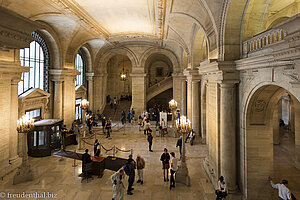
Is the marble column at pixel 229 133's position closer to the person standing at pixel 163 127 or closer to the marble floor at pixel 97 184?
the marble floor at pixel 97 184

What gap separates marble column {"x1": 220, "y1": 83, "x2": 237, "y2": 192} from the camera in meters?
6.37

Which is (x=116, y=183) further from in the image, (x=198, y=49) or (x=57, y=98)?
(x=57, y=98)

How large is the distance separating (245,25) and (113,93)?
21778mm

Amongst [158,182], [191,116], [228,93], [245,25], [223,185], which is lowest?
[158,182]

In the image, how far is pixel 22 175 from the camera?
24.5 feet

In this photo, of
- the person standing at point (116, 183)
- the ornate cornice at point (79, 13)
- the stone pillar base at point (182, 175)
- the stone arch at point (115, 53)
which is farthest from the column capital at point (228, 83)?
the stone arch at point (115, 53)

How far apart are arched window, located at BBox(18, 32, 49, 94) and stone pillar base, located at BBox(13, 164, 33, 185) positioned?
203 inches

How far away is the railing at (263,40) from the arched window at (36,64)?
36.0 ft

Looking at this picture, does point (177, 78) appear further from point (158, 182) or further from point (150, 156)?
point (158, 182)

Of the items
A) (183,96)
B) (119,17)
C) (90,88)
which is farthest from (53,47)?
(183,96)

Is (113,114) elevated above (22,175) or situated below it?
above

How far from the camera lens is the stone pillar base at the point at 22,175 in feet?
24.2

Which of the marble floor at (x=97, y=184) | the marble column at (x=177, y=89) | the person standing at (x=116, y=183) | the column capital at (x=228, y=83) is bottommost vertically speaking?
the marble floor at (x=97, y=184)

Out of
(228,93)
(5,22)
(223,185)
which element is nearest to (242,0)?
(228,93)
